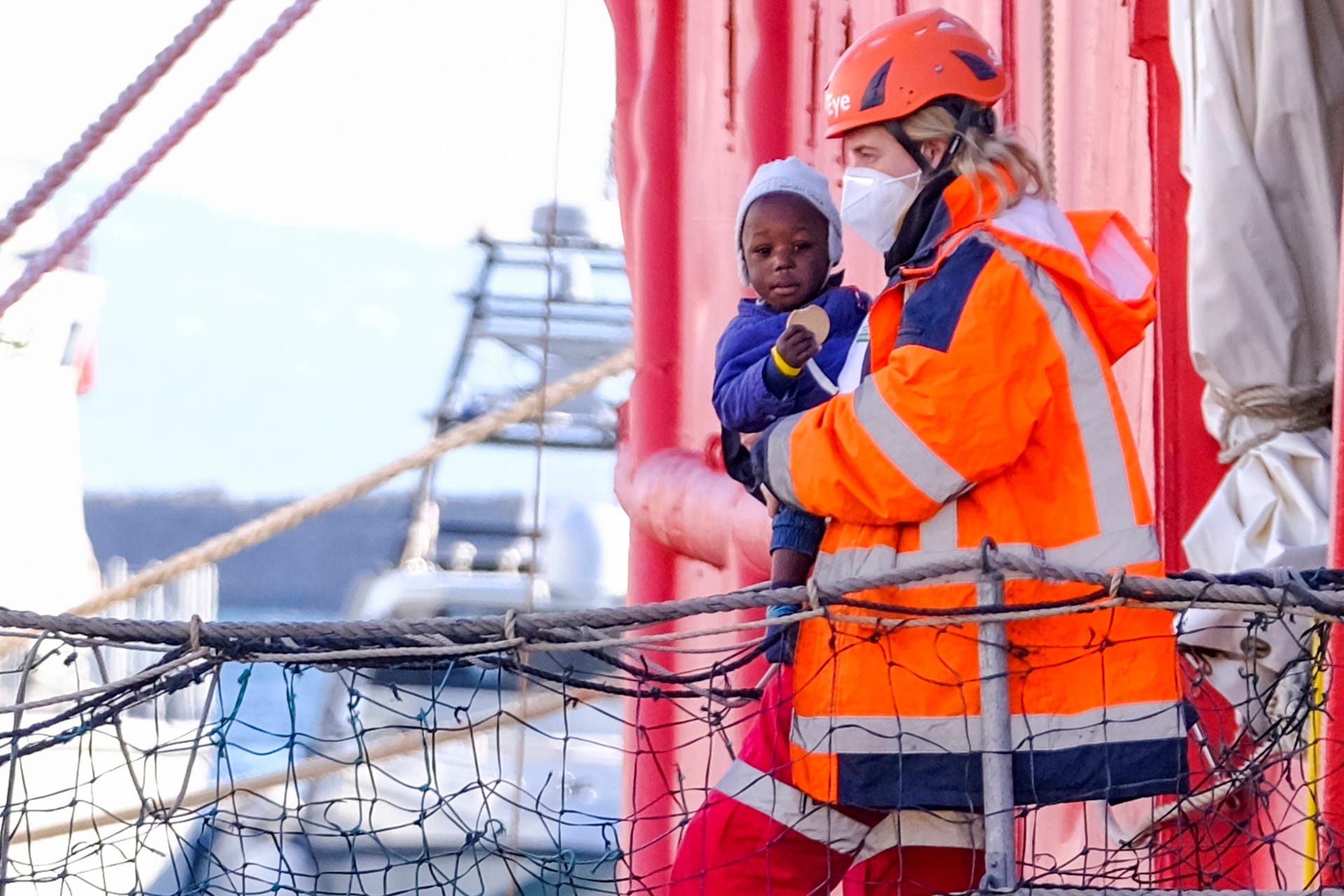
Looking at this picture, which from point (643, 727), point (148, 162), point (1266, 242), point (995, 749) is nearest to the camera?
point (995, 749)

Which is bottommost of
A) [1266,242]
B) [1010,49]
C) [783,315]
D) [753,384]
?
[753,384]

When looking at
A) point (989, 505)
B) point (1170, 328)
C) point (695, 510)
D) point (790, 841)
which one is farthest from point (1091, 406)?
point (695, 510)

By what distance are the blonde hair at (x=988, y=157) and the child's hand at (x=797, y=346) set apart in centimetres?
34

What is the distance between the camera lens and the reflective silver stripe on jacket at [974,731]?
215 cm

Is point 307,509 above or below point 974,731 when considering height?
above

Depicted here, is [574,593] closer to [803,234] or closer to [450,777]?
[450,777]

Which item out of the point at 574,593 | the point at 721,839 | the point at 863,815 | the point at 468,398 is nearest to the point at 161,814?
the point at 721,839

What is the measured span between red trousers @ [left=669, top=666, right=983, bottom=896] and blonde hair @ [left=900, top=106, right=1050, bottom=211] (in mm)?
796

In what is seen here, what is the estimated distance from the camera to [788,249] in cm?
276

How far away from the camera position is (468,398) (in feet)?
64.4

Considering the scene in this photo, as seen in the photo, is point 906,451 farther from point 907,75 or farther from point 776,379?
point 907,75

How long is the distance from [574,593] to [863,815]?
1466 centimetres

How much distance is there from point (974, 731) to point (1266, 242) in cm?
144

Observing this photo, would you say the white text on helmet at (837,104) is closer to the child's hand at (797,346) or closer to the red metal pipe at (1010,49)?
the child's hand at (797,346)
